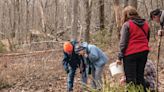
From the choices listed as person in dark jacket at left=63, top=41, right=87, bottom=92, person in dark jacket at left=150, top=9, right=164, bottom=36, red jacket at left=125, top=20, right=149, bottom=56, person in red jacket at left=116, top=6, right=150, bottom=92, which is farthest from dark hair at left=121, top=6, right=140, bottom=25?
person in dark jacket at left=63, top=41, right=87, bottom=92

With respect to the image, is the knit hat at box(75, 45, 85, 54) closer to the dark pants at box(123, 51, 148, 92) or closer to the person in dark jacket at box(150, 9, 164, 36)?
the dark pants at box(123, 51, 148, 92)

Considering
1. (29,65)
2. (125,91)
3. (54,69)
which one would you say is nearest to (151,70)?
(125,91)

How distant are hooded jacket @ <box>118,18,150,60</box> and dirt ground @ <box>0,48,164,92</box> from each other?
8.12ft

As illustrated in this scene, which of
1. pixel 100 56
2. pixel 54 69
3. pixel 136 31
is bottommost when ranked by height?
pixel 54 69

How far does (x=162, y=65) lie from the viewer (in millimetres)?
12234

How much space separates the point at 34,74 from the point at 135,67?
6.65 m

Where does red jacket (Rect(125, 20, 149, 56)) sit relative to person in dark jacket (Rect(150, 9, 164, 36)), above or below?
below

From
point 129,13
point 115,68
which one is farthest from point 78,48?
point 129,13

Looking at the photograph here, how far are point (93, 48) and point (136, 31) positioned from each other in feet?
5.37

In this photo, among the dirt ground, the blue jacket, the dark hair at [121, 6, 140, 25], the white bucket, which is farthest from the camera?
the dirt ground

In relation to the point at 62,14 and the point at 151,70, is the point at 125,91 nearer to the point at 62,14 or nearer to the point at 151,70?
the point at 151,70

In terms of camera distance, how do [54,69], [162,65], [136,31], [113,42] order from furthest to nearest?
[113,42] < [54,69] < [162,65] < [136,31]

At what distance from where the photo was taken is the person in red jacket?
6715mm

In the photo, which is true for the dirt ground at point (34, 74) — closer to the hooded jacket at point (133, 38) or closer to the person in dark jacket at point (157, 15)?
the person in dark jacket at point (157, 15)
